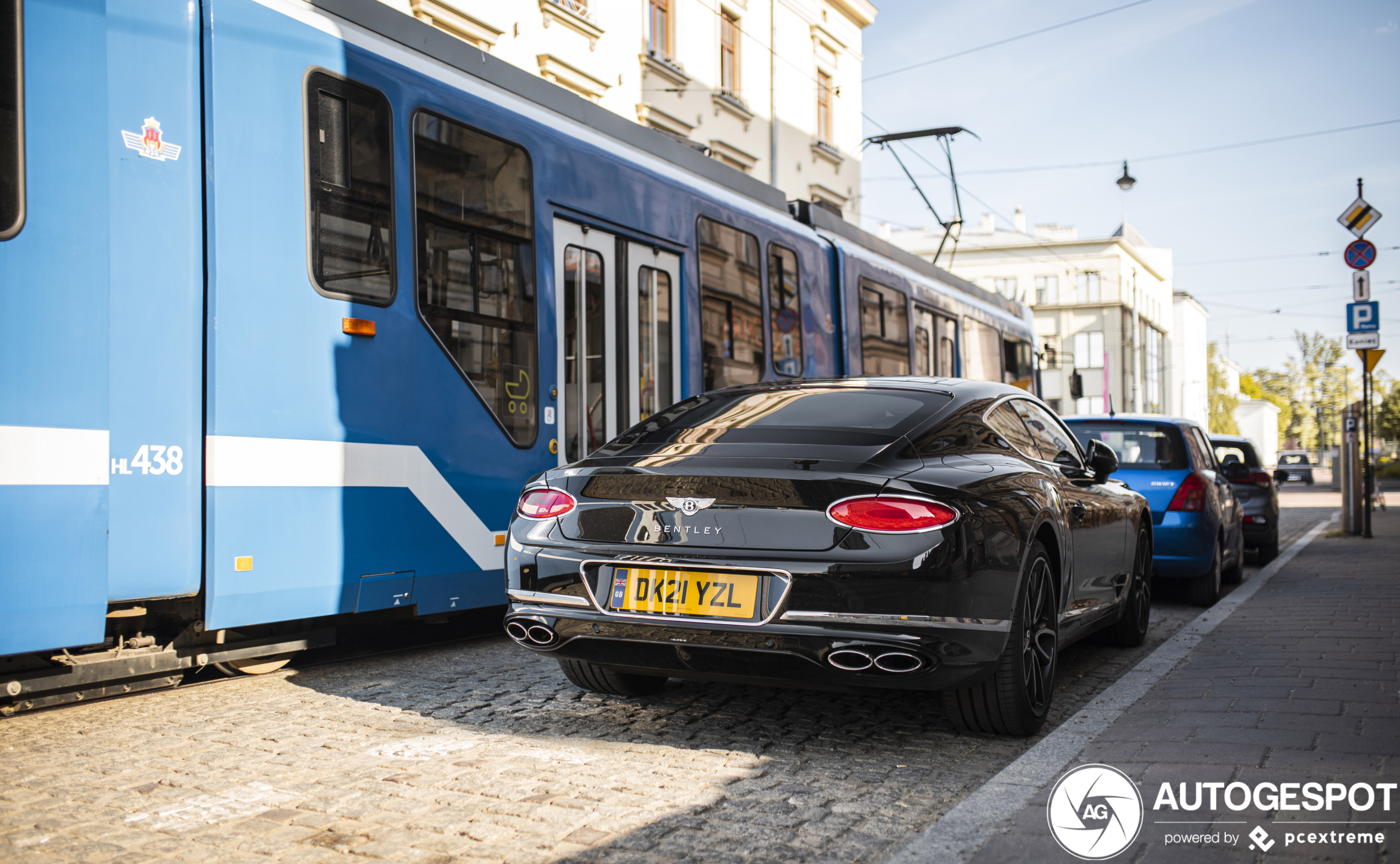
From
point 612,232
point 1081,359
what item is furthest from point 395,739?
point 1081,359

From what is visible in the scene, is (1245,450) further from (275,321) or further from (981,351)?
(275,321)

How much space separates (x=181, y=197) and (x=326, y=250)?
77 centimetres

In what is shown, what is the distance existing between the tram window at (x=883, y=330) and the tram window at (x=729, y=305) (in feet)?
7.59

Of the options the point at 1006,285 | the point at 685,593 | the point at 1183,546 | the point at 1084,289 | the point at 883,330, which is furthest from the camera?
the point at 1006,285

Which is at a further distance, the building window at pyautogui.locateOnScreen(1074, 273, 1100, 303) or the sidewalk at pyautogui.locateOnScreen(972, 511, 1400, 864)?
the building window at pyautogui.locateOnScreen(1074, 273, 1100, 303)

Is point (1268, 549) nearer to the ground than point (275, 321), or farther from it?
nearer to the ground

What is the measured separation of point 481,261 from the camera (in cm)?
654

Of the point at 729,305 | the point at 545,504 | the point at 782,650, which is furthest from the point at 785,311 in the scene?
the point at 782,650

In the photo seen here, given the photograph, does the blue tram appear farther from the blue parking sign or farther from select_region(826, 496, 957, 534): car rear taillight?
the blue parking sign

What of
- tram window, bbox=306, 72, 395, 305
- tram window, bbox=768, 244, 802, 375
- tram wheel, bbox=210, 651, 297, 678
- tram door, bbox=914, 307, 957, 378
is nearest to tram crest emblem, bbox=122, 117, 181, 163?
tram window, bbox=306, 72, 395, 305

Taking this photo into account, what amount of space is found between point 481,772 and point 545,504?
1.03 meters

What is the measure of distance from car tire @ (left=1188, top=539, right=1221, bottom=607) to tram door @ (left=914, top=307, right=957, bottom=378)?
4.49m

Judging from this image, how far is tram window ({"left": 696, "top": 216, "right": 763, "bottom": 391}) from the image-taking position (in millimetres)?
8758

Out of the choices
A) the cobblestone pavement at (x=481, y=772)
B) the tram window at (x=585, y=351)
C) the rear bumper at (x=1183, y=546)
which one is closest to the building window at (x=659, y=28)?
the tram window at (x=585, y=351)
